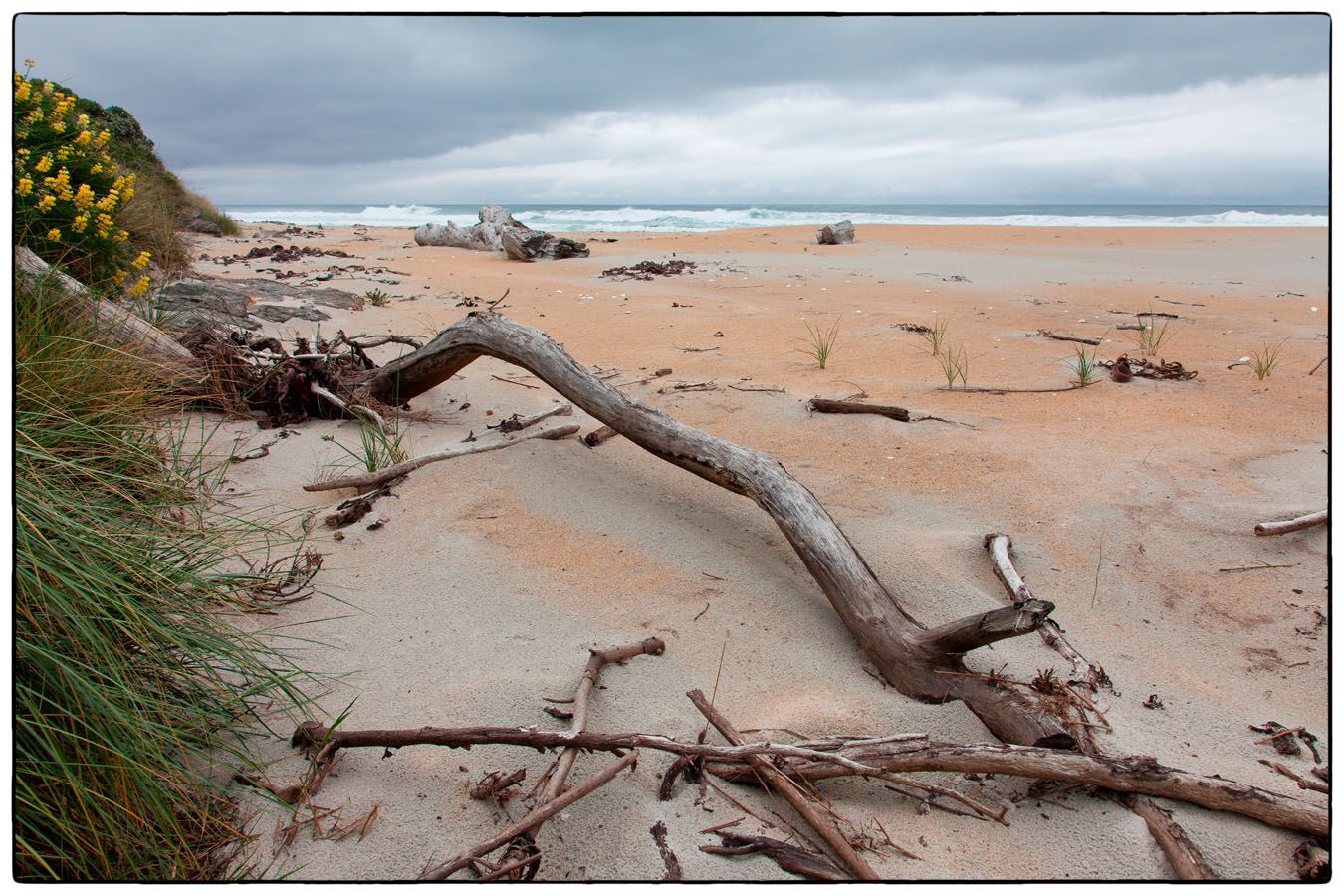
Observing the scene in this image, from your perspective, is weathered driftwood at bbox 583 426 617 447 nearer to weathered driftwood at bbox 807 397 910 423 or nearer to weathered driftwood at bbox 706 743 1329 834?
weathered driftwood at bbox 807 397 910 423

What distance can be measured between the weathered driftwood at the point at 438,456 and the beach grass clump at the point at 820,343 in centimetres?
218

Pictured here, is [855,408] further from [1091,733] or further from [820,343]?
[1091,733]

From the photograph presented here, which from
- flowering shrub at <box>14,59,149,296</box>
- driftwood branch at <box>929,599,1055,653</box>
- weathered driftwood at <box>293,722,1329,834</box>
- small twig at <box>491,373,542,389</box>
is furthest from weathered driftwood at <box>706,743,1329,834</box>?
flowering shrub at <box>14,59,149,296</box>

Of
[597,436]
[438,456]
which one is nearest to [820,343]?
[597,436]

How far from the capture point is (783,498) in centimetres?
309

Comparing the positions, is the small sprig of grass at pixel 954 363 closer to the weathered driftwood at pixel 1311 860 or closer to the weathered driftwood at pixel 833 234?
the weathered driftwood at pixel 1311 860

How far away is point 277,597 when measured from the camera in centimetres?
269

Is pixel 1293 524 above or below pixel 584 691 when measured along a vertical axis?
above

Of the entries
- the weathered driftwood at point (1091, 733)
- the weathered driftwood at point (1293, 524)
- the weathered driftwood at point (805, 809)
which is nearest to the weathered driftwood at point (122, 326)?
the weathered driftwood at point (805, 809)

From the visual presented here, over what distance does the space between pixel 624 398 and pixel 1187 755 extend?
8.05ft

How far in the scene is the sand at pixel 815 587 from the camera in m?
1.84

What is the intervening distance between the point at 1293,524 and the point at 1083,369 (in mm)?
2293
